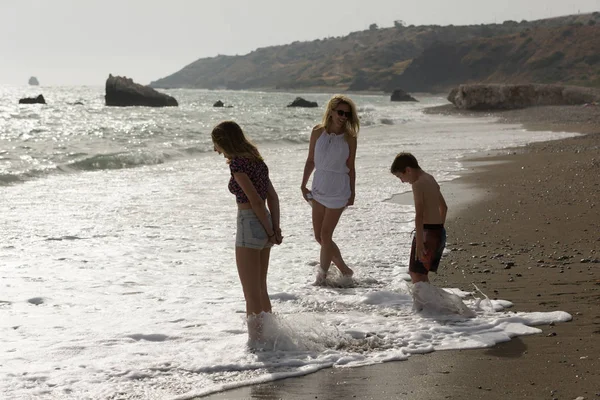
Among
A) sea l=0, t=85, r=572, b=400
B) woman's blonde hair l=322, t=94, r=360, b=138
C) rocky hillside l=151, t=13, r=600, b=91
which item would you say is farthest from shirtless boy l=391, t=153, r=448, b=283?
rocky hillside l=151, t=13, r=600, b=91

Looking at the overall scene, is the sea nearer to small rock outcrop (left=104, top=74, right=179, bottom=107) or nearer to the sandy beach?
the sandy beach

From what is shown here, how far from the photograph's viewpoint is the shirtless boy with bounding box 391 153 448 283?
5.75m

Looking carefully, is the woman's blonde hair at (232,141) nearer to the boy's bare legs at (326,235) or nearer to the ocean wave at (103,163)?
the boy's bare legs at (326,235)

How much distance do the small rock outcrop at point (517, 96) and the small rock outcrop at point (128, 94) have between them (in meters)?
25.2

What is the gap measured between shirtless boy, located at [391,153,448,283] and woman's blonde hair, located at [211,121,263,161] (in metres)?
1.37

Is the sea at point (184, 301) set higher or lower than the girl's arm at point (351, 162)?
lower

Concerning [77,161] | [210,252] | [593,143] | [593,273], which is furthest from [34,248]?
[593,143]

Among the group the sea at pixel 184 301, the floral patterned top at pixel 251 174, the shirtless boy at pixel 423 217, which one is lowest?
the sea at pixel 184 301

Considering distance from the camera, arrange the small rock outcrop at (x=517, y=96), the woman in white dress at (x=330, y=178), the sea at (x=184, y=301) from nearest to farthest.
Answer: the sea at (x=184, y=301), the woman in white dress at (x=330, y=178), the small rock outcrop at (x=517, y=96)

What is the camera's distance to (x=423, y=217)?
19.1 ft

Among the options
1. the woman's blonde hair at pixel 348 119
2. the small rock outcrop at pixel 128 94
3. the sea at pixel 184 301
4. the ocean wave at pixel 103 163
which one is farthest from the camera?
the small rock outcrop at pixel 128 94

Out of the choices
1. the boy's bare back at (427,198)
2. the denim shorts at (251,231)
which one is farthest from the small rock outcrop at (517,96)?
the denim shorts at (251,231)

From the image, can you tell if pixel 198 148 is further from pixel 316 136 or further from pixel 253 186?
pixel 253 186

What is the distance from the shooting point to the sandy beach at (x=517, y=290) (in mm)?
4145
